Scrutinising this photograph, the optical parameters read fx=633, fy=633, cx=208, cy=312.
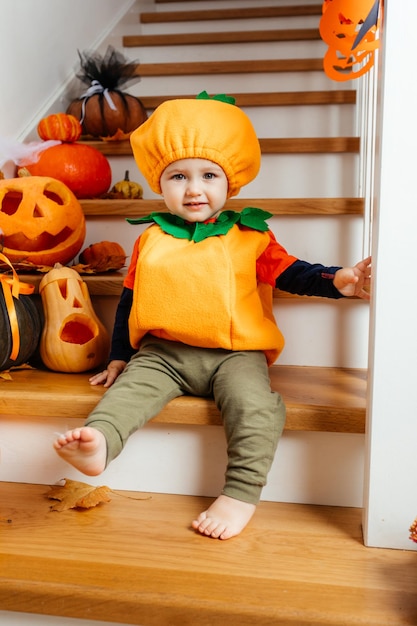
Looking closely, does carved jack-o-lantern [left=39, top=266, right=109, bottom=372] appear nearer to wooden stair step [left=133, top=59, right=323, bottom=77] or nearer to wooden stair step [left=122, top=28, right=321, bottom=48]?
wooden stair step [left=133, top=59, right=323, bottom=77]

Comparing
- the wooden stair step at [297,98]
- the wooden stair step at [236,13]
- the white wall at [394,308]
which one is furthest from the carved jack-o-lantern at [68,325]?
the wooden stair step at [236,13]

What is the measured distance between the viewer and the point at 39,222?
5.13 ft

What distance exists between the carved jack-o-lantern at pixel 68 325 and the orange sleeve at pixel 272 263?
15.9 inches

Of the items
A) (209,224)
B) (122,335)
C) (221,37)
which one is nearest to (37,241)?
(122,335)

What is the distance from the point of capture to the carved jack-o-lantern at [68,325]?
1412mm

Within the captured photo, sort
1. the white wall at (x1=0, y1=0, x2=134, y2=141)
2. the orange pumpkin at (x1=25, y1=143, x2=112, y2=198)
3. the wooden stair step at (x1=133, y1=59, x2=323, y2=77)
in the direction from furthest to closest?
the wooden stair step at (x1=133, y1=59, x2=323, y2=77) < the white wall at (x1=0, y1=0, x2=134, y2=141) < the orange pumpkin at (x1=25, y1=143, x2=112, y2=198)

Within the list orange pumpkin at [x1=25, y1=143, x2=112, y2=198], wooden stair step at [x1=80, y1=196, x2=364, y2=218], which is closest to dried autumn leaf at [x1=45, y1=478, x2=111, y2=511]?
wooden stair step at [x1=80, y1=196, x2=364, y2=218]

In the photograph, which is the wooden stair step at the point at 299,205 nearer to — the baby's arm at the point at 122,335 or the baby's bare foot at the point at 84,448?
the baby's arm at the point at 122,335

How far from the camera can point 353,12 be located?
1.52 metres

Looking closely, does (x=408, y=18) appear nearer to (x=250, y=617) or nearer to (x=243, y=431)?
(x=243, y=431)

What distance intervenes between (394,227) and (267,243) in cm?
39

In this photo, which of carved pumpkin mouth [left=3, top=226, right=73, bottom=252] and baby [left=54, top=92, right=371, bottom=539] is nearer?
baby [left=54, top=92, right=371, bottom=539]

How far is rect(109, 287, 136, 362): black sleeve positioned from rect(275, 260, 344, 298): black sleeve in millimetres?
333

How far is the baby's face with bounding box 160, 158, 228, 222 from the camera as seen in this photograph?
127 centimetres
